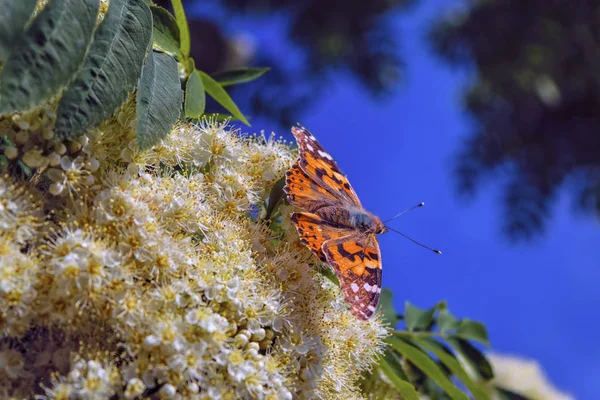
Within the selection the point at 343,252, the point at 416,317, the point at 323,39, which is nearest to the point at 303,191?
the point at 343,252

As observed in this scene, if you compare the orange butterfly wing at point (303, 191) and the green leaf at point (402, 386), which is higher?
the orange butterfly wing at point (303, 191)

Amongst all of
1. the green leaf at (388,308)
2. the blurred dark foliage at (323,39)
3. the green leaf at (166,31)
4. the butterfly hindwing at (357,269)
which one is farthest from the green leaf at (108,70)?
the blurred dark foliage at (323,39)

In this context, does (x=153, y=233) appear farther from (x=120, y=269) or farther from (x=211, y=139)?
(x=211, y=139)

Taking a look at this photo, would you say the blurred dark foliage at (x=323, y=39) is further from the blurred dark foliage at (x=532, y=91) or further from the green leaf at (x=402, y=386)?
the green leaf at (x=402, y=386)

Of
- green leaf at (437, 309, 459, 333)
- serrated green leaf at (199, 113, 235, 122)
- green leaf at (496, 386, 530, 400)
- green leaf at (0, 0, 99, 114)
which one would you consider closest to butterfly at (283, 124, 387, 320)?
serrated green leaf at (199, 113, 235, 122)

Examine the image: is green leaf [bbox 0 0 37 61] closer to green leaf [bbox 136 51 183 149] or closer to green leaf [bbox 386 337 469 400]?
green leaf [bbox 136 51 183 149]

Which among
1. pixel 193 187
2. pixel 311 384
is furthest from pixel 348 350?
pixel 193 187
